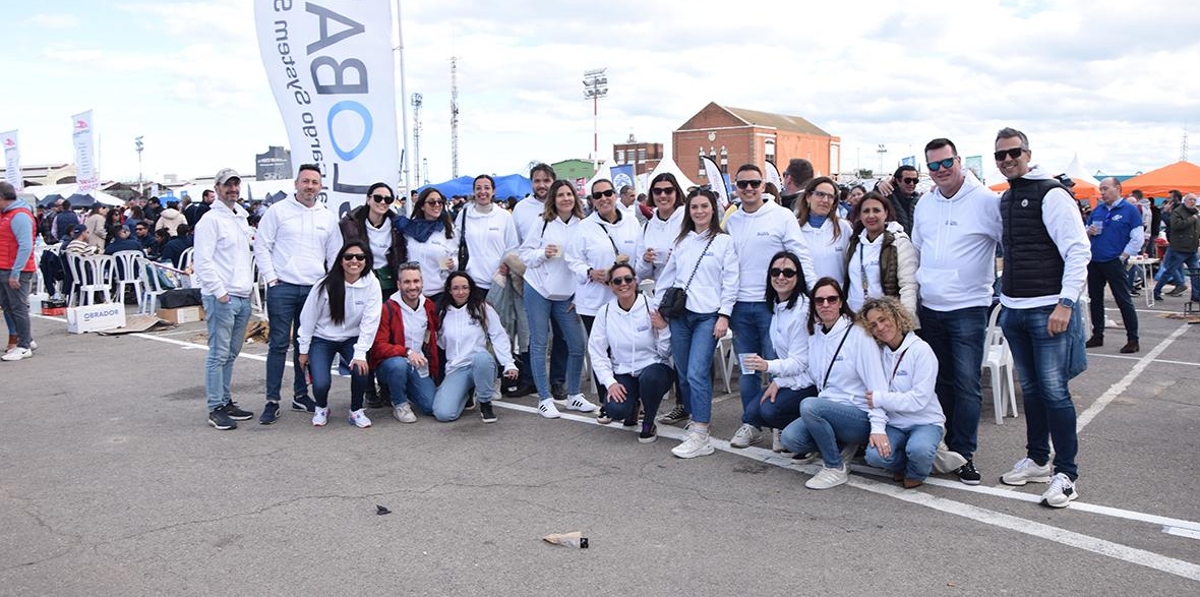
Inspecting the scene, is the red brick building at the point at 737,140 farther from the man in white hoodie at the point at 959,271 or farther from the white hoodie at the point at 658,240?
the man in white hoodie at the point at 959,271

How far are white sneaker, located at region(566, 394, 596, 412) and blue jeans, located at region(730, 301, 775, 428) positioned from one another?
4.53 ft

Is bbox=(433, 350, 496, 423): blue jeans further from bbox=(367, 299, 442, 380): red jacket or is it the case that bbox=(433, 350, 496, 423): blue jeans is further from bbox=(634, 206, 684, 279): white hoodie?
bbox=(634, 206, 684, 279): white hoodie

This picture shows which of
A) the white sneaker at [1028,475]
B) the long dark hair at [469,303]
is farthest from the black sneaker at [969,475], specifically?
the long dark hair at [469,303]

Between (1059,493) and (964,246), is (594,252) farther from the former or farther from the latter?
(1059,493)

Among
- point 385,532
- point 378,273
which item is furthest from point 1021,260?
point 378,273

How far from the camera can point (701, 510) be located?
14.2 feet

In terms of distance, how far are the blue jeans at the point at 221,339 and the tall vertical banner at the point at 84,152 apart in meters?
21.7

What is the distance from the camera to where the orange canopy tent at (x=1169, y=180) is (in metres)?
22.3

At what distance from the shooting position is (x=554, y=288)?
260 inches

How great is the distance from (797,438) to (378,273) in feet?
12.2

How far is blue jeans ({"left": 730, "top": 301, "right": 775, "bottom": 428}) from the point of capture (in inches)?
214

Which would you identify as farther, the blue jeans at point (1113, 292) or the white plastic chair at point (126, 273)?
the white plastic chair at point (126, 273)

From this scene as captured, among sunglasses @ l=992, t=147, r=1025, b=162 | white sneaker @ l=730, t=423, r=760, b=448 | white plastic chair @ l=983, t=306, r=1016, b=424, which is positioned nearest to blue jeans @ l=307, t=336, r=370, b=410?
white sneaker @ l=730, t=423, r=760, b=448

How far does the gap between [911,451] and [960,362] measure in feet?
1.96
